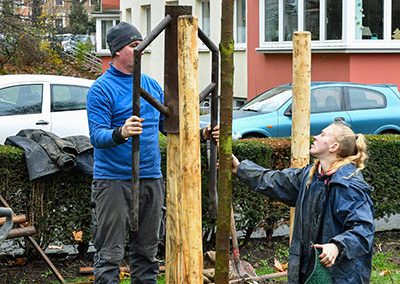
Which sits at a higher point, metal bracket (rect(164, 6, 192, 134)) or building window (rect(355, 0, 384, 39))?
building window (rect(355, 0, 384, 39))

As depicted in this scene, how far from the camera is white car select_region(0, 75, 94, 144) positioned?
14711mm

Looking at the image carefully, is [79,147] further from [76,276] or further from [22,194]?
[76,276]

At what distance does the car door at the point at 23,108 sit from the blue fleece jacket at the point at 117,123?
8970 mm

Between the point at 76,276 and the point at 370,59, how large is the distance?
14.4 metres

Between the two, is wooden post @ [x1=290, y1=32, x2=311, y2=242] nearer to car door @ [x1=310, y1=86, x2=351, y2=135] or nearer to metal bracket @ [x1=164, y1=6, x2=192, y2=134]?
metal bracket @ [x1=164, y1=6, x2=192, y2=134]

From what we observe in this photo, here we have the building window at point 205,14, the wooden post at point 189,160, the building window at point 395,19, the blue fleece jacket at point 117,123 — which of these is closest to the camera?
the wooden post at point 189,160

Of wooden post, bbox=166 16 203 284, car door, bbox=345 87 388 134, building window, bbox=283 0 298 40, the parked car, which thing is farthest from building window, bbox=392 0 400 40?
wooden post, bbox=166 16 203 284

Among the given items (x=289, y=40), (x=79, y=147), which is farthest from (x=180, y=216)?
(x=289, y=40)

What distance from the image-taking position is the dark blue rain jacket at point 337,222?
471cm

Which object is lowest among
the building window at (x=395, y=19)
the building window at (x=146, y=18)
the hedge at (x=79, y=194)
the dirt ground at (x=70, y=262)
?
the dirt ground at (x=70, y=262)

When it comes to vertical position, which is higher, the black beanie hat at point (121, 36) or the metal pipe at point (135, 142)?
the black beanie hat at point (121, 36)

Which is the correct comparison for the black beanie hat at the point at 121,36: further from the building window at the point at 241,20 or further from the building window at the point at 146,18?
the building window at the point at 146,18

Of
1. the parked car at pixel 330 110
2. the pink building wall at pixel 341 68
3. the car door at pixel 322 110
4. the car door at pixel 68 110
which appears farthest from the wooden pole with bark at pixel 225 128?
the pink building wall at pixel 341 68

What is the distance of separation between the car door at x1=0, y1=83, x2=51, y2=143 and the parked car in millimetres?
2756
